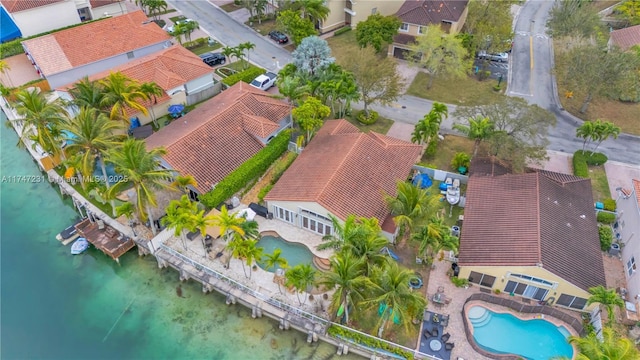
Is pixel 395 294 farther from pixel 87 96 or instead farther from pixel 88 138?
pixel 87 96

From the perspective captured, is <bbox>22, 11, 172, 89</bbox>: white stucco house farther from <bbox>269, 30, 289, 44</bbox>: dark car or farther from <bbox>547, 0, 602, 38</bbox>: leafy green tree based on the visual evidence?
<bbox>547, 0, 602, 38</bbox>: leafy green tree

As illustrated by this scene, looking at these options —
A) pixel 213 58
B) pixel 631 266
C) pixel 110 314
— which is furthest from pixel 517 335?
pixel 213 58

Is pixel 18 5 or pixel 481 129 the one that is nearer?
pixel 481 129

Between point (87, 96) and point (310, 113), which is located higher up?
point (87, 96)

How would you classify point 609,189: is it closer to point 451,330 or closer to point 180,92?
point 451,330

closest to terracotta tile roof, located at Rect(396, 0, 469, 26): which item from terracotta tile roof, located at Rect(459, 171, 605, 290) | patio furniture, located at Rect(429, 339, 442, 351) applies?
terracotta tile roof, located at Rect(459, 171, 605, 290)

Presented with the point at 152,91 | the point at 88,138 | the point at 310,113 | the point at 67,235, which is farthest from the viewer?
the point at 152,91
